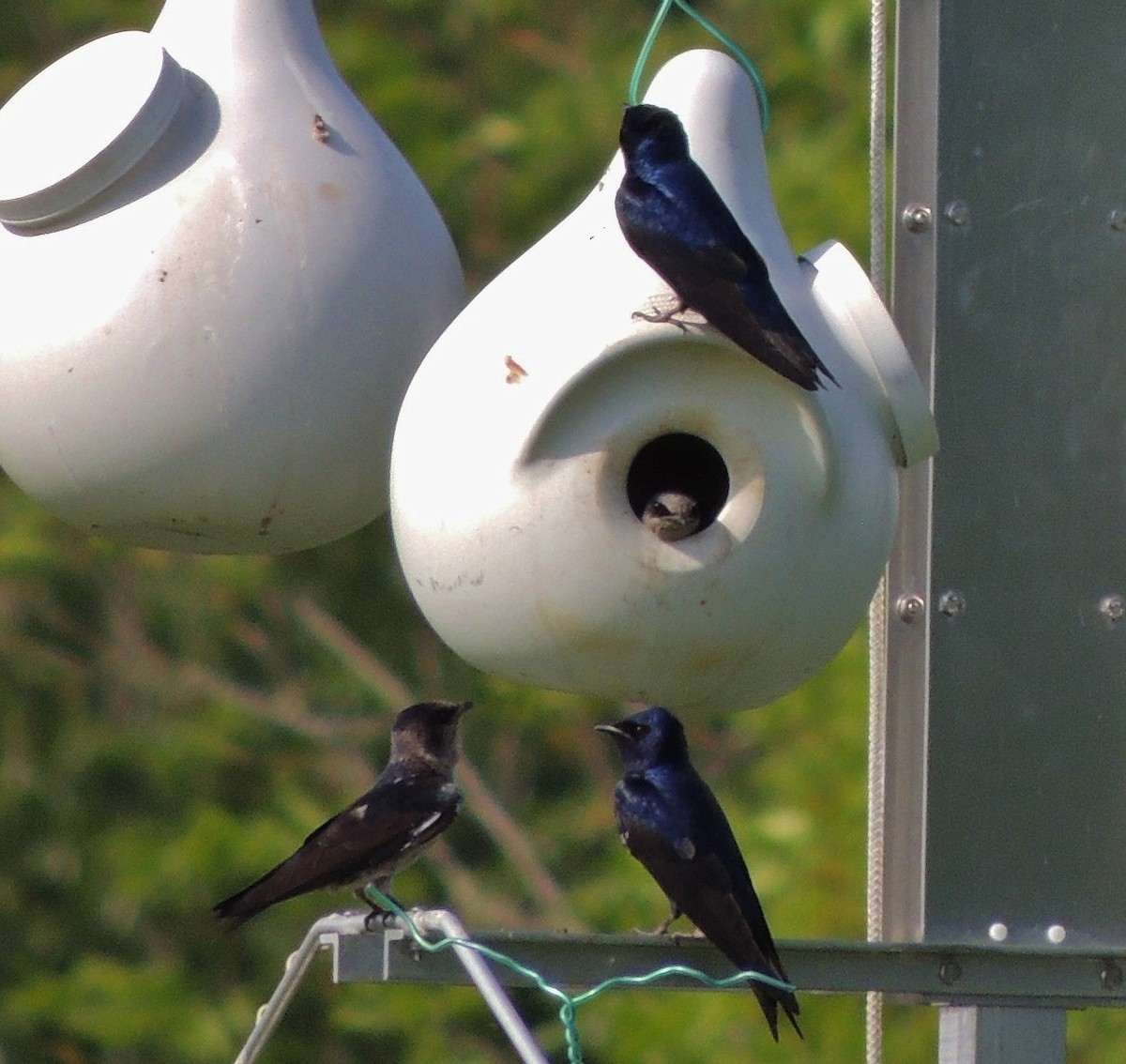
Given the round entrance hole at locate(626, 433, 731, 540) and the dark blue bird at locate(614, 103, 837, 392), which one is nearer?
the dark blue bird at locate(614, 103, 837, 392)

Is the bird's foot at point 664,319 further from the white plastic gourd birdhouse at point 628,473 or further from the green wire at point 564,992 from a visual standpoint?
the green wire at point 564,992

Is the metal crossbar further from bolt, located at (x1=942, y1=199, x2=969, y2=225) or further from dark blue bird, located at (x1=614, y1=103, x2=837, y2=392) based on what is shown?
bolt, located at (x1=942, y1=199, x2=969, y2=225)

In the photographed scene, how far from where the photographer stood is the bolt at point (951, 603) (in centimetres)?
341

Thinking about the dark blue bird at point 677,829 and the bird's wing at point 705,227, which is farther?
the dark blue bird at point 677,829

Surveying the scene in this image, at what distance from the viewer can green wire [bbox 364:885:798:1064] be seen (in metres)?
2.38

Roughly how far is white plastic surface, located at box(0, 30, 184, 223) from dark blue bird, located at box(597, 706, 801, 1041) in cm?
91

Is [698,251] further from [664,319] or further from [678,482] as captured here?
[678,482]

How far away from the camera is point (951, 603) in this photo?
342 cm

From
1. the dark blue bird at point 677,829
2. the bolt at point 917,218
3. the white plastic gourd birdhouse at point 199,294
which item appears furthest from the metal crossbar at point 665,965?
the bolt at point 917,218

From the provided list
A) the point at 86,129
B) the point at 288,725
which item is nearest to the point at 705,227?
the point at 86,129

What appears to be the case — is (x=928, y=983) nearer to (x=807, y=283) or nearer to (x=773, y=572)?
(x=773, y=572)

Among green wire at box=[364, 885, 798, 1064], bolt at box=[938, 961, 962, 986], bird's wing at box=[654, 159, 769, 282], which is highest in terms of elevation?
bird's wing at box=[654, 159, 769, 282]

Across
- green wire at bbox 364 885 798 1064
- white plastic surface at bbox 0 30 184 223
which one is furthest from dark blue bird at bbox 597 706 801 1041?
white plastic surface at bbox 0 30 184 223

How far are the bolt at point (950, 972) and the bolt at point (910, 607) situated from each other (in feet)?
1.59
